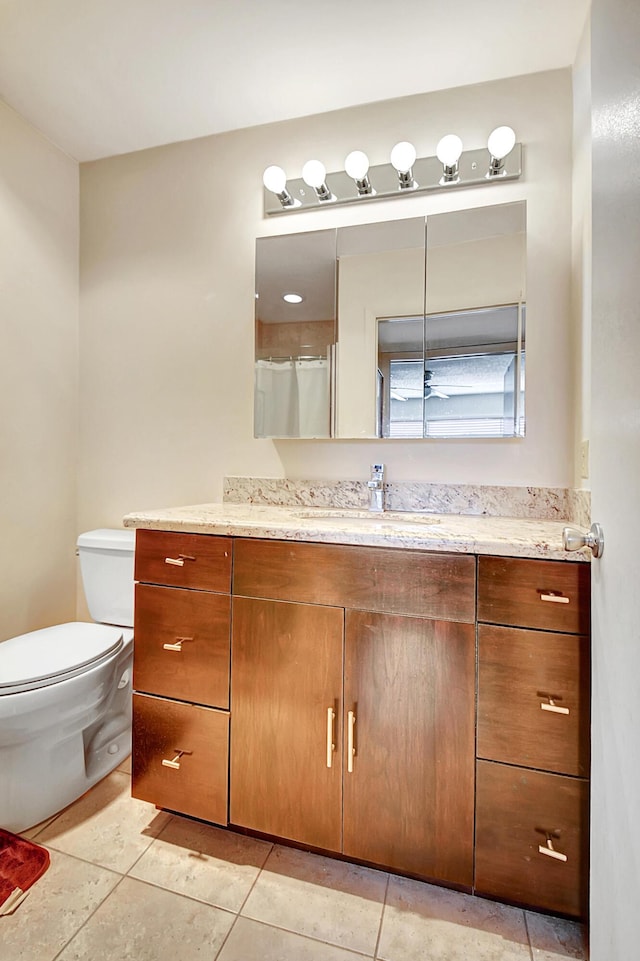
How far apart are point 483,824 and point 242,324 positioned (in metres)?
1.71

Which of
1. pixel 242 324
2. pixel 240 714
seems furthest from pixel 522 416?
pixel 240 714

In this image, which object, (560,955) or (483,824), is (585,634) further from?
(560,955)

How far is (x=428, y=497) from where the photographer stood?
1614mm

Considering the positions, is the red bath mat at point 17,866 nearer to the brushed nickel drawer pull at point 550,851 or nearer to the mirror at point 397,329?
the brushed nickel drawer pull at point 550,851

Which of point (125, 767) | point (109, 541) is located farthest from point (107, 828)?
point (109, 541)

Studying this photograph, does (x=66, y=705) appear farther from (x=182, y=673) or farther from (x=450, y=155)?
(x=450, y=155)

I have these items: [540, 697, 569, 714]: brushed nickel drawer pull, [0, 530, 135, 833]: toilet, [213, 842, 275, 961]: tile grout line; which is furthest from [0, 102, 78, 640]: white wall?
[540, 697, 569, 714]: brushed nickel drawer pull

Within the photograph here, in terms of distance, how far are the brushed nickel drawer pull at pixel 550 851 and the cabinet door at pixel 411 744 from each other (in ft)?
0.48

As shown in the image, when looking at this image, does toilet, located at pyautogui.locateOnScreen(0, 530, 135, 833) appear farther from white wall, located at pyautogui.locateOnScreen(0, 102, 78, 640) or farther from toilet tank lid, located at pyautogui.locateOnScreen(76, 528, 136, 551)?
white wall, located at pyautogui.locateOnScreen(0, 102, 78, 640)

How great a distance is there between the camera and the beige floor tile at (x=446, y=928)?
1027 mm

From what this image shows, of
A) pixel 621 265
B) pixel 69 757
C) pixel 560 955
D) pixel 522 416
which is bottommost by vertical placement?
pixel 560 955

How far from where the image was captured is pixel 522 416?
4.84 feet

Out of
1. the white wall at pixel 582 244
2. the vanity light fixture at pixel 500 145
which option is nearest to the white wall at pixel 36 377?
the vanity light fixture at pixel 500 145

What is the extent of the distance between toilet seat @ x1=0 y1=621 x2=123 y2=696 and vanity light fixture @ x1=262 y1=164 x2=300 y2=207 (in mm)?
1653
